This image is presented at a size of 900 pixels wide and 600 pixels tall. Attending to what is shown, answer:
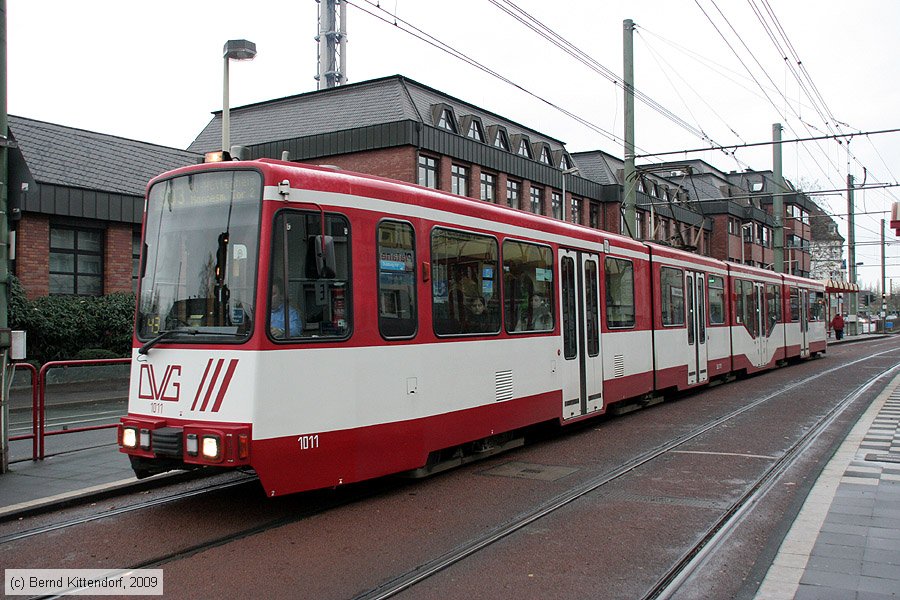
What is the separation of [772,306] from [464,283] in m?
17.6

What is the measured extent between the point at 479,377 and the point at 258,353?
3.10 metres

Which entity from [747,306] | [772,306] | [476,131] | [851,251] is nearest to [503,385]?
[747,306]

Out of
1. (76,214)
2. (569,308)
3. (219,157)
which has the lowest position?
(569,308)

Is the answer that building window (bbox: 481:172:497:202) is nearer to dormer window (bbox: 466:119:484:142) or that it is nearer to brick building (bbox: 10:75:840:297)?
brick building (bbox: 10:75:840:297)

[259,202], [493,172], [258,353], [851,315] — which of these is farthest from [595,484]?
[851,315]

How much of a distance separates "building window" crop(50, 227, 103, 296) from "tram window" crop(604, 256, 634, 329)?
1680cm

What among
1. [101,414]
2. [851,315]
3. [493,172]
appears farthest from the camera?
[851,315]

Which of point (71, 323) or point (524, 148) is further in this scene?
point (524, 148)

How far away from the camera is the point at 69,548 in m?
6.01

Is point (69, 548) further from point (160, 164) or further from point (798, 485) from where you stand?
point (160, 164)

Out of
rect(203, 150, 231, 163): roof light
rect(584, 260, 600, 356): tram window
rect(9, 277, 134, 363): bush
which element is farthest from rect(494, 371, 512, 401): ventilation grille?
rect(9, 277, 134, 363): bush

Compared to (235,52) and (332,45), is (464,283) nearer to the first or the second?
(235,52)

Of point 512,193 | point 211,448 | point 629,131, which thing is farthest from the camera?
point 512,193

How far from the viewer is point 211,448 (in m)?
6.23
